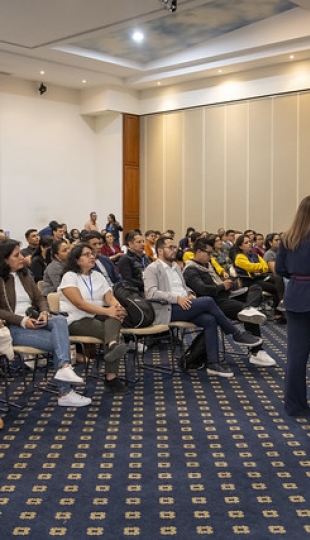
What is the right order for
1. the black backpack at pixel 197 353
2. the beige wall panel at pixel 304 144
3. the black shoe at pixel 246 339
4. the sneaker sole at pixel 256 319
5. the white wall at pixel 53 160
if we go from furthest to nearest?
the white wall at pixel 53 160 → the beige wall panel at pixel 304 144 → the sneaker sole at pixel 256 319 → the black shoe at pixel 246 339 → the black backpack at pixel 197 353

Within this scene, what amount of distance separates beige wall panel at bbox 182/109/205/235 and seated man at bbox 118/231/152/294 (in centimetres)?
970

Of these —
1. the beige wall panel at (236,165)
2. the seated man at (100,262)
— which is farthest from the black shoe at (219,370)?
the beige wall panel at (236,165)

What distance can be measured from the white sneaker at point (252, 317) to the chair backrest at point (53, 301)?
1.88m

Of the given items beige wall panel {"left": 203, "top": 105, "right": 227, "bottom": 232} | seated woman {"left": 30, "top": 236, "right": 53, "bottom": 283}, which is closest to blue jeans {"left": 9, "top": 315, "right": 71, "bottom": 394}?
seated woman {"left": 30, "top": 236, "right": 53, "bottom": 283}

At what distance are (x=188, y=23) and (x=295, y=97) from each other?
10.3 ft

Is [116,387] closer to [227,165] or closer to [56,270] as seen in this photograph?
[56,270]

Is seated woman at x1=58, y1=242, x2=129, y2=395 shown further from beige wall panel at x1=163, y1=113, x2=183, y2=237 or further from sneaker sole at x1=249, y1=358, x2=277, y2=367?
beige wall panel at x1=163, y1=113, x2=183, y2=237

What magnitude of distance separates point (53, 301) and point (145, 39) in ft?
33.5

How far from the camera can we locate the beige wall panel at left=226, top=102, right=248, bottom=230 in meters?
15.4

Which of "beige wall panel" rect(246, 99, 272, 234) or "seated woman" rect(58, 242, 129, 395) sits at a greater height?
"beige wall panel" rect(246, 99, 272, 234)

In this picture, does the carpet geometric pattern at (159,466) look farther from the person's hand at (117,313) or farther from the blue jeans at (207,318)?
the person's hand at (117,313)

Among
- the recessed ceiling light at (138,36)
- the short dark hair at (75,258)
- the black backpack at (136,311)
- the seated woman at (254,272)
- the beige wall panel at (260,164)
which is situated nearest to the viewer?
the short dark hair at (75,258)

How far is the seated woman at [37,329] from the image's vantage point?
4531 millimetres

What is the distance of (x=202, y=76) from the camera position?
15609 mm
